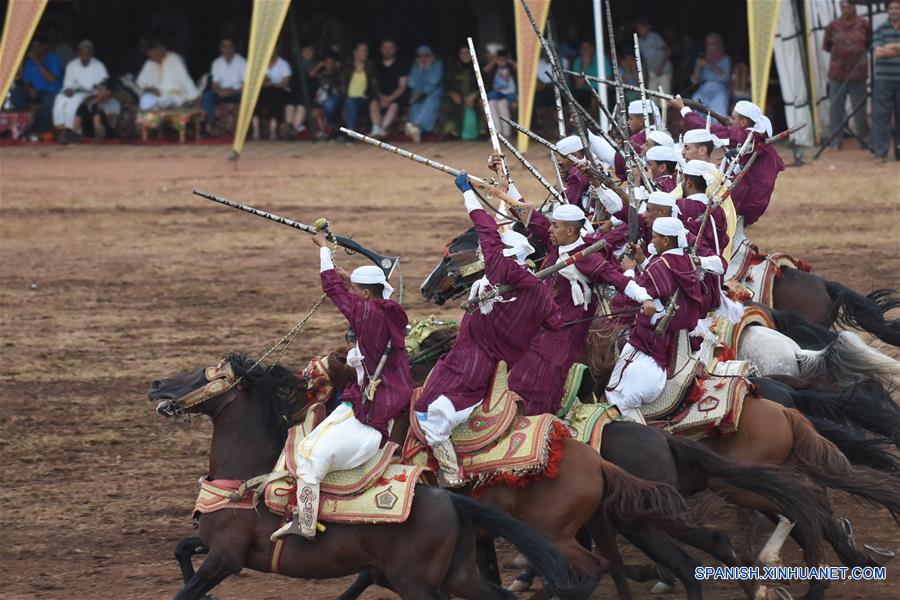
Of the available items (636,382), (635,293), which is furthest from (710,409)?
(635,293)

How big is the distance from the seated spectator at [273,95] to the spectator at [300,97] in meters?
0.18

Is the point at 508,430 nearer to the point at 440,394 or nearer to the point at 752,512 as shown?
the point at 440,394

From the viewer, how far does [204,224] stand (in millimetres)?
20422

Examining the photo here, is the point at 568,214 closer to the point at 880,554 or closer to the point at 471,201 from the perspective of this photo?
the point at 471,201

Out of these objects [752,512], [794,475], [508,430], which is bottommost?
[752,512]

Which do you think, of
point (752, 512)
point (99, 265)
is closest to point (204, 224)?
point (99, 265)

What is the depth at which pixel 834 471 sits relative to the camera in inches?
341

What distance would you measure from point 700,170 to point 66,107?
56.5 ft

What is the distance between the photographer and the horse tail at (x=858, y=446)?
9.23 meters

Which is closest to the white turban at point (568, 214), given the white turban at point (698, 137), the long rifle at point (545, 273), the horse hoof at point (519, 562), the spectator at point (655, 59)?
the long rifle at point (545, 273)

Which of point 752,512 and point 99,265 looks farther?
point 99,265

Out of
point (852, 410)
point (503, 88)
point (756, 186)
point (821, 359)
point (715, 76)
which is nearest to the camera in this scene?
point (852, 410)

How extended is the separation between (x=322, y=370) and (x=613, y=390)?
1.76m

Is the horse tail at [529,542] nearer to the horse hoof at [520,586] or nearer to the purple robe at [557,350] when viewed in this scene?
the purple robe at [557,350]
